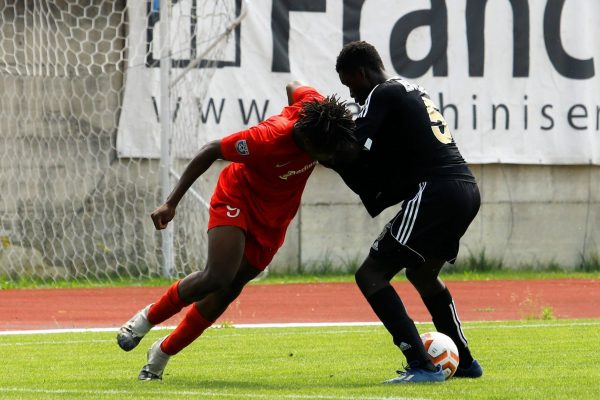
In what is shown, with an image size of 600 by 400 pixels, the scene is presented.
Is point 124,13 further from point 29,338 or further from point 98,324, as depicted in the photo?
point 29,338

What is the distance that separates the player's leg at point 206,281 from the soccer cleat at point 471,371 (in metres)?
1.51

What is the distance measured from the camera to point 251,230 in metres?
7.82

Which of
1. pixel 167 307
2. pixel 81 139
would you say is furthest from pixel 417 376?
pixel 81 139

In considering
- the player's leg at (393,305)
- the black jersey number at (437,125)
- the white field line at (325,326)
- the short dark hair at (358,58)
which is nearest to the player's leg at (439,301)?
Result: the player's leg at (393,305)

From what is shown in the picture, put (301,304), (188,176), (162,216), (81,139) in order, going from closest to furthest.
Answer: (162,216), (188,176), (301,304), (81,139)

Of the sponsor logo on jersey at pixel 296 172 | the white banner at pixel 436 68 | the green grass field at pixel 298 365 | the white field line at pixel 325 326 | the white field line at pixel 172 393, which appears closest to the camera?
the white field line at pixel 172 393

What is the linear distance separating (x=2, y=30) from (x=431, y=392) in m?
12.1

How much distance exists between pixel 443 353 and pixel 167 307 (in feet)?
5.51

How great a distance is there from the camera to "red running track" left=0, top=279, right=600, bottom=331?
1328 centimetres

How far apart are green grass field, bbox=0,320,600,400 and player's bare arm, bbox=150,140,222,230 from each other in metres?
0.97

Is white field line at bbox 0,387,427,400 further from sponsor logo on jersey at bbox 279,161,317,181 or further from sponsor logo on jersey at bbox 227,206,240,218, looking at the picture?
sponsor logo on jersey at bbox 279,161,317,181

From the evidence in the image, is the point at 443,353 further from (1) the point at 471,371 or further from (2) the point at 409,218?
(2) the point at 409,218

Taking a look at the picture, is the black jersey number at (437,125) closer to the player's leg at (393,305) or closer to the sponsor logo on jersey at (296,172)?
the player's leg at (393,305)

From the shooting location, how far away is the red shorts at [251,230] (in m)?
7.71
